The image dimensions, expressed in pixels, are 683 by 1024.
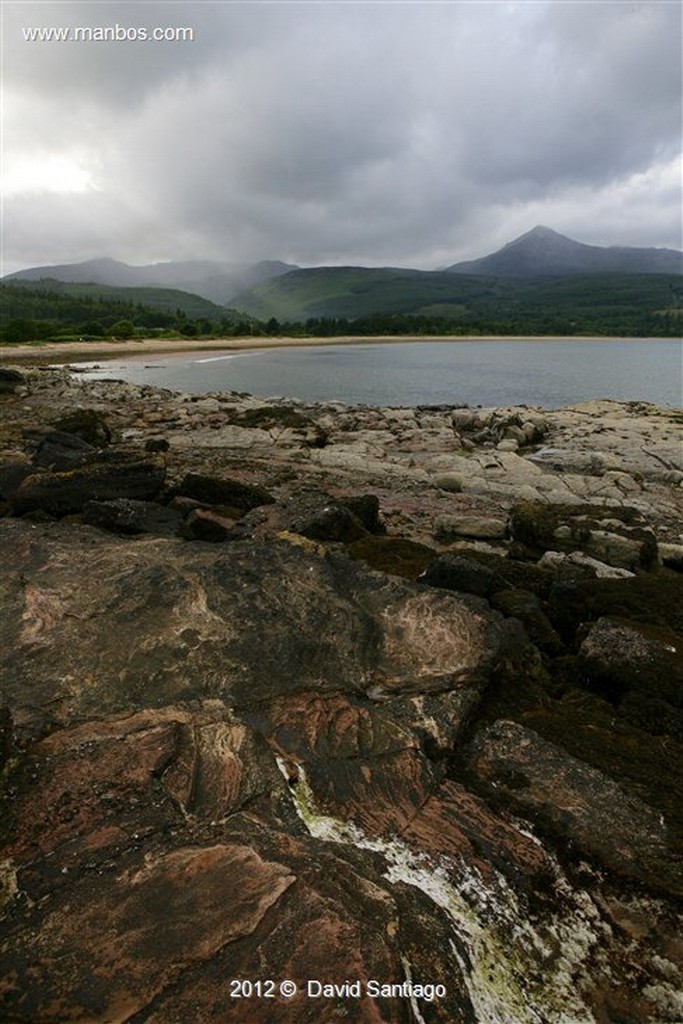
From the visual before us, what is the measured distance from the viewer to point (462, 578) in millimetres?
6844

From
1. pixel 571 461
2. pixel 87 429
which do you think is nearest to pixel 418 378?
pixel 571 461

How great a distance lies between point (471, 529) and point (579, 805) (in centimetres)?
795

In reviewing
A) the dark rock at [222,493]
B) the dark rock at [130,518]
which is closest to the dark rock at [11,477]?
the dark rock at [130,518]

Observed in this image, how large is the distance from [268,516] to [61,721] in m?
5.43

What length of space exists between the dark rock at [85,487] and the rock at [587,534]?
6.87m

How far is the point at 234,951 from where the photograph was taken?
282 centimetres

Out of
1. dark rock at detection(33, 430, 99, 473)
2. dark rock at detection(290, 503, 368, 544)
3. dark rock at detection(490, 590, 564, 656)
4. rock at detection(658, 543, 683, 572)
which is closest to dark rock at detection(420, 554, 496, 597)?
dark rock at detection(490, 590, 564, 656)

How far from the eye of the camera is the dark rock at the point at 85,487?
9719 millimetres

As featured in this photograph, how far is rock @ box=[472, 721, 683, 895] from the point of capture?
376cm

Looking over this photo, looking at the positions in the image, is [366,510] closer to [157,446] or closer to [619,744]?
[619,744]

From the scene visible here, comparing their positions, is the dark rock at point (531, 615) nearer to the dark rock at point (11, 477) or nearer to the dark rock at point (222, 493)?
the dark rock at point (222, 493)

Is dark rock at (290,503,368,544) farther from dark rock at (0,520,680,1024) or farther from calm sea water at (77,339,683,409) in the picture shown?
calm sea water at (77,339,683,409)

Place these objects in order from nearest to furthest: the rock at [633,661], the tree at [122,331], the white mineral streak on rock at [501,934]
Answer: the white mineral streak on rock at [501,934] → the rock at [633,661] → the tree at [122,331]

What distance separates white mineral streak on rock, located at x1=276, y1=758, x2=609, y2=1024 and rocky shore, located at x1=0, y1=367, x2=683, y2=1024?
1 cm
